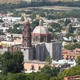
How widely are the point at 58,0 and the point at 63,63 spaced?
59.3 meters

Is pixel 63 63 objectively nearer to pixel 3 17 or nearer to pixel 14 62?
pixel 14 62

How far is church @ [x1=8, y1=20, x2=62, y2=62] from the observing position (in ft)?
122

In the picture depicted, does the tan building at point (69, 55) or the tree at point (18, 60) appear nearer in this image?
the tree at point (18, 60)

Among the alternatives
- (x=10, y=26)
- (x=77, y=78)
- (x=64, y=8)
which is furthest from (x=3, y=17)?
(x=77, y=78)

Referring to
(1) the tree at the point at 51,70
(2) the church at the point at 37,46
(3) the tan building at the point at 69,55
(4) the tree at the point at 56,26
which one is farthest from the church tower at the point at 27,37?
(4) the tree at the point at 56,26

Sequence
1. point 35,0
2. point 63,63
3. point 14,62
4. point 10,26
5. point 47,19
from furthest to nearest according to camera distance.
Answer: point 35,0, point 47,19, point 10,26, point 63,63, point 14,62


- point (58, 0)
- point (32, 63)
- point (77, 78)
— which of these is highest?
point (77, 78)

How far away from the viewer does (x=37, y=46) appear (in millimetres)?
37594

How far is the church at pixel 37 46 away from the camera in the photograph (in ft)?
122

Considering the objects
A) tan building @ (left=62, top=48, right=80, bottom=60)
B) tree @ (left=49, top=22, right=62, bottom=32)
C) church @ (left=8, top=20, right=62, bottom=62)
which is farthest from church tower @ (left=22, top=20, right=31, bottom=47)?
tree @ (left=49, top=22, right=62, bottom=32)

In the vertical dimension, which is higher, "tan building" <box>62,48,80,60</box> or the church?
the church

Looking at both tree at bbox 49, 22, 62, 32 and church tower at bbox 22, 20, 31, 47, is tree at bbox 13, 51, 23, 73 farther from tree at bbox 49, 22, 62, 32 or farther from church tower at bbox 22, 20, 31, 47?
tree at bbox 49, 22, 62, 32

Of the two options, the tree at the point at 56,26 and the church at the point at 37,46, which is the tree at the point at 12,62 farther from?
the tree at the point at 56,26

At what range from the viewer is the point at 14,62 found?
112ft
